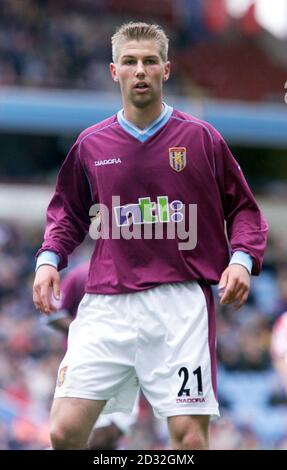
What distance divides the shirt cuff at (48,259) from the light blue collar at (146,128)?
0.70 m

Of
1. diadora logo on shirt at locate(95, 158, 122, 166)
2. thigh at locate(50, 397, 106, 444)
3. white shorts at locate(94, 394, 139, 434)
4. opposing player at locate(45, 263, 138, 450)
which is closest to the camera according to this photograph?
thigh at locate(50, 397, 106, 444)

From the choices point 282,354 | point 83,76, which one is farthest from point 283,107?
point 282,354

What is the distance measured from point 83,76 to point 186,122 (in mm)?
13793

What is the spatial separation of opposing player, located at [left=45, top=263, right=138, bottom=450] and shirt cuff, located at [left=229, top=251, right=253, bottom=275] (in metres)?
1.81

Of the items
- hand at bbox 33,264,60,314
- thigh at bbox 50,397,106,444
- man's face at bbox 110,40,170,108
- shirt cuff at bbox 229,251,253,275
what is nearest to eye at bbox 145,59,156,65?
man's face at bbox 110,40,170,108

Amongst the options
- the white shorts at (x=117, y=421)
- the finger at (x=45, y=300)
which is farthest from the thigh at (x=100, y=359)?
the white shorts at (x=117, y=421)

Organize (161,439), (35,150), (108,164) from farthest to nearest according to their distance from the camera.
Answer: (35,150), (161,439), (108,164)

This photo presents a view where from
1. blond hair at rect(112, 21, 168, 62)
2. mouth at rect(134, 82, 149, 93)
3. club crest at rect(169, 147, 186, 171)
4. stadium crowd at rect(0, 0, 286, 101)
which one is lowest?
club crest at rect(169, 147, 186, 171)

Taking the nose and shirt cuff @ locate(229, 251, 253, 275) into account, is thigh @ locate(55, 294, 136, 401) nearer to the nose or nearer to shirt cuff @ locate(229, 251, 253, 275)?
shirt cuff @ locate(229, 251, 253, 275)

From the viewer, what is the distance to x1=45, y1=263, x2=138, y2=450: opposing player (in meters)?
7.32

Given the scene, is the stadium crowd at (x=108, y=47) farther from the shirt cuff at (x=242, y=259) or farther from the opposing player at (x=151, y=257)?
the shirt cuff at (x=242, y=259)

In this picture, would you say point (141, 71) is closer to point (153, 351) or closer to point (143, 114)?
point (143, 114)

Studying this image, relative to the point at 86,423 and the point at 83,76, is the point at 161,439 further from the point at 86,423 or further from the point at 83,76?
the point at 83,76
